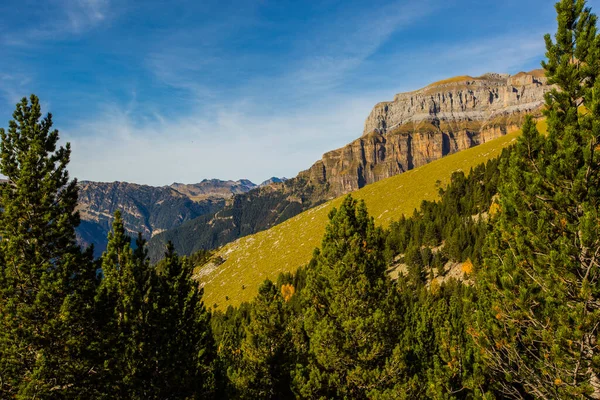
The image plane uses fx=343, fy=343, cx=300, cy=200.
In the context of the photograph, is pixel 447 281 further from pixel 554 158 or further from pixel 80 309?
pixel 80 309

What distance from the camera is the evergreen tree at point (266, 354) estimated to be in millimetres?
24219

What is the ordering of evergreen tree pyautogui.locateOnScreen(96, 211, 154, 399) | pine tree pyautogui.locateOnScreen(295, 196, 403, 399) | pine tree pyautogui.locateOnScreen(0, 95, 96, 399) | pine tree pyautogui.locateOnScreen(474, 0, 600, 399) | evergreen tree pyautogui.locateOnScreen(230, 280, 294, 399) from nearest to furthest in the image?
pine tree pyautogui.locateOnScreen(474, 0, 600, 399) < pine tree pyautogui.locateOnScreen(0, 95, 96, 399) < evergreen tree pyautogui.locateOnScreen(96, 211, 154, 399) < pine tree pyautogui.locateOnScreen(295, 196, 403, 399) < evergreen tree pyautogui.locateOnScreen(230, 280, 294, 399)

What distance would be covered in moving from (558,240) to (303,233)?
354 ft

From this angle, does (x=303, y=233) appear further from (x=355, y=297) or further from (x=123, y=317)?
(x=123, y=317)

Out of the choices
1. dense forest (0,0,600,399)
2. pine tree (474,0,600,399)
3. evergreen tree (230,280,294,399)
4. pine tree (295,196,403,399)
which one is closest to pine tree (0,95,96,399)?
dense forest (0,0,600,399)

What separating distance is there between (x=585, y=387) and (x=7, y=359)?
18.8m

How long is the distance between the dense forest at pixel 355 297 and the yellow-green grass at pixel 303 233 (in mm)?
78197

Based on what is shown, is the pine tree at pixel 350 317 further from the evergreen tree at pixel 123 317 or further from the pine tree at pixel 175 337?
the evergreen tree at pixel 123 317

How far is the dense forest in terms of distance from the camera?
1016 centimetres

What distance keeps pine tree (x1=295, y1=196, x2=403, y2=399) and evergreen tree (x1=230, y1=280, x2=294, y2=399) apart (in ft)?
24.2

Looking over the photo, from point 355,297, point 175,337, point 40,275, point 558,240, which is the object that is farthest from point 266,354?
point 558,240

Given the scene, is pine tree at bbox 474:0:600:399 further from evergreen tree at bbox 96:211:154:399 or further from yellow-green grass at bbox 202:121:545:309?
yellow-green grass at bbox 202:121:545:309

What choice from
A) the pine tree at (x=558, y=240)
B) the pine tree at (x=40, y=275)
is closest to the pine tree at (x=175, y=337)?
the pine tree at (x=40, y=275)

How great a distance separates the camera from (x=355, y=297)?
17.5 m
